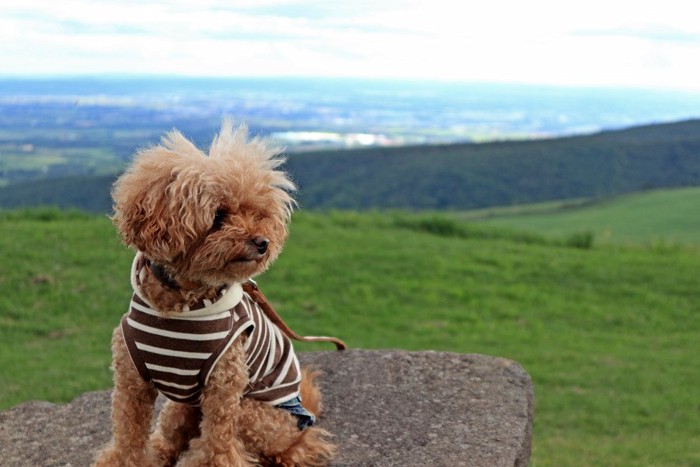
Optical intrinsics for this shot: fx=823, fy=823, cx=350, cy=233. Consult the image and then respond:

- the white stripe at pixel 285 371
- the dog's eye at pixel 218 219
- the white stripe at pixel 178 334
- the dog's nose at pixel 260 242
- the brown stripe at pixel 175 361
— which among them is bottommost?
the white stripe at pixel 285 371

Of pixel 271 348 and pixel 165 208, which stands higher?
pixel 165 208

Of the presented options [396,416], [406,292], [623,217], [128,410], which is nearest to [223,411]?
[128,410]

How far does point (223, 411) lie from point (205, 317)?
1.53 ft

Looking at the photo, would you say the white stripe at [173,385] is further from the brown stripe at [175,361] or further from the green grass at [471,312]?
the green grass at [471,312]

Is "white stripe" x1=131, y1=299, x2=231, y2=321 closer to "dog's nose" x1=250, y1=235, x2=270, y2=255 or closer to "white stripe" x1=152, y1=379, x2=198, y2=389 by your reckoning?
"white stripe" x1=152, y1=379, x2=198, y2=389

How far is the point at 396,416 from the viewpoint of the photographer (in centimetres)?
532

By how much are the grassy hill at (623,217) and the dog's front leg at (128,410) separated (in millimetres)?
14322

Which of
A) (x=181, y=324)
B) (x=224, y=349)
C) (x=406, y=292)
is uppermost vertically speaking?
(x=181, y=324)

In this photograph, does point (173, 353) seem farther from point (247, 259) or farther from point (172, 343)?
point (247, 259)

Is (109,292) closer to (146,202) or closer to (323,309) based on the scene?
(323,309)

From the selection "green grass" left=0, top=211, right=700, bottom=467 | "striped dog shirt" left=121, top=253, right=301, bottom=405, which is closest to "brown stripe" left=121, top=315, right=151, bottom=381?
"striped dog shirt" left=121, top=253, right=301, bottom=405

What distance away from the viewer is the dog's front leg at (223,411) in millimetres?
3861

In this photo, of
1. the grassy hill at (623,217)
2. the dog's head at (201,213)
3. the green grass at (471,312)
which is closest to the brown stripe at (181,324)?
the dog's head at (201,213)

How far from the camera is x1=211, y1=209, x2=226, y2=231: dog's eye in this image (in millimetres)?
3527
